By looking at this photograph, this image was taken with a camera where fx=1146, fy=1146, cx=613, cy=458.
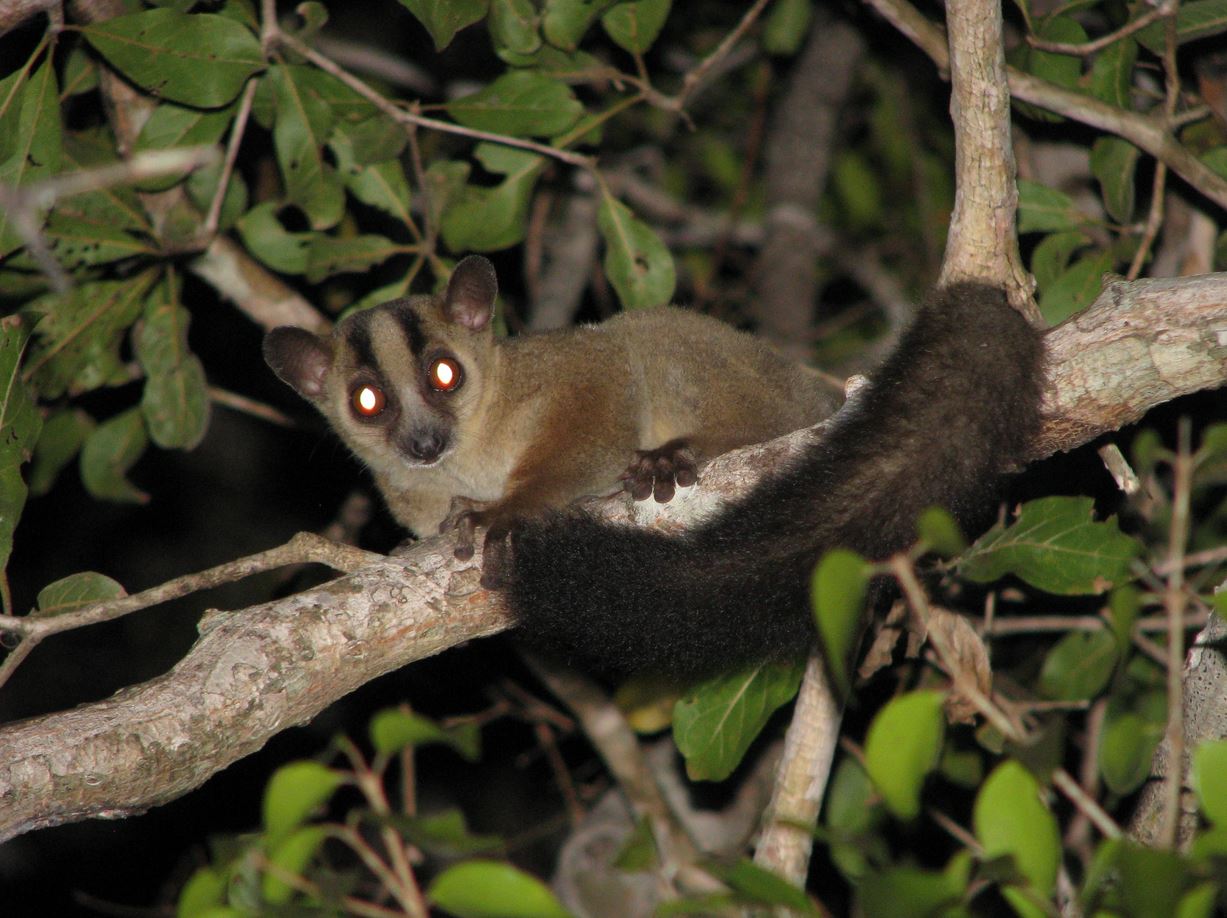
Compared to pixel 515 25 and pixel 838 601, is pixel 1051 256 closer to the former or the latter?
pixel 515 25

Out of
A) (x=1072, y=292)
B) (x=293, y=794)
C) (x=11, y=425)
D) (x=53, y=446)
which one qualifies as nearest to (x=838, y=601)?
(x=293, y=794)

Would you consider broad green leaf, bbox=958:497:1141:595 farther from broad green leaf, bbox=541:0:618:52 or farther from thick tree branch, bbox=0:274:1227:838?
broad green leaf, bbox=541:0:618:52

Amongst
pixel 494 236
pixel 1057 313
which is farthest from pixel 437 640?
pixel 1057 313

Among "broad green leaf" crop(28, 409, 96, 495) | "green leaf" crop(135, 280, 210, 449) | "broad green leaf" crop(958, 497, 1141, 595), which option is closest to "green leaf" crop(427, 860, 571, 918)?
"broad green leaf" crop(958, 497, 1141, 595)

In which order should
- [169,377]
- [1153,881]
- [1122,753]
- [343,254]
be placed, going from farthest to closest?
[169,377]
[343,254]
[1122,753]
[1153,881]

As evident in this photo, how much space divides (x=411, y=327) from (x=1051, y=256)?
6.89ft

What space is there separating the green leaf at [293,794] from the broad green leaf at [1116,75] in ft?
9.77

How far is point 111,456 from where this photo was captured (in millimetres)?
4129

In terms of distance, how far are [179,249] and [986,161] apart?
2.49m

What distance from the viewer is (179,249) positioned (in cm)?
369

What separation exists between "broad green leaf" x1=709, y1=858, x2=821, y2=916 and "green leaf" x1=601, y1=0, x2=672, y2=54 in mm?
2803

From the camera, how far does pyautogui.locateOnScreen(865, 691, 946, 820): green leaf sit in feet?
4.68

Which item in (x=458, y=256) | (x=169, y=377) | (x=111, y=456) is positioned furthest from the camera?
(x=458, y=256)

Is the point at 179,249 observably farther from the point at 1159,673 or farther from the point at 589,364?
the point at 1159,673
